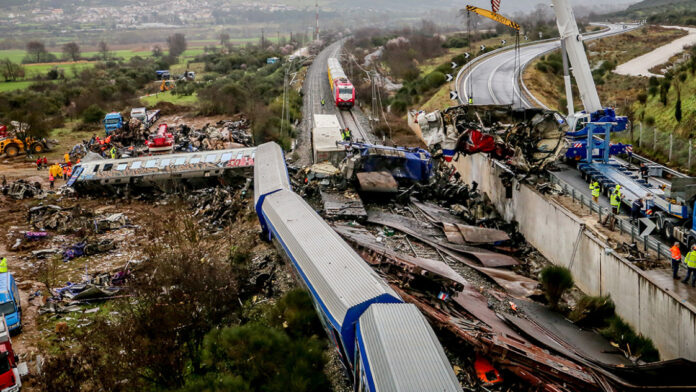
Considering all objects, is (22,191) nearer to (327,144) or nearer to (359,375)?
(327,144)

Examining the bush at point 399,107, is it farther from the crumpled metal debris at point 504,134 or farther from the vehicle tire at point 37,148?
the vehicle tire at point 37,148

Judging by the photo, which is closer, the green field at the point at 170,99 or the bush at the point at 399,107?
the bush at the point at 399,107

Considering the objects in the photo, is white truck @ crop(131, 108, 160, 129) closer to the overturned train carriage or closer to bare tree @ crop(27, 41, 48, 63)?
the overturned train carriage

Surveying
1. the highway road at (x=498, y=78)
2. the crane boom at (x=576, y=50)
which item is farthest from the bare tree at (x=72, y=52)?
the crane boom at (x=576, y=50)

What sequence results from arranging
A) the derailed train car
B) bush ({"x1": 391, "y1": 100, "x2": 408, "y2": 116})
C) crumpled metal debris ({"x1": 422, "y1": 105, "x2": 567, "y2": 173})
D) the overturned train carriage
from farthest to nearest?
1. bush ({"x1": 391, "y1": 100, "x2": 408, "y2": 116})
2. the overturned train carriage
3. crumpled metal debris ({"x1": 422, "y1": 105, "x2": 567, "y2": 173})
4. the derailed train car

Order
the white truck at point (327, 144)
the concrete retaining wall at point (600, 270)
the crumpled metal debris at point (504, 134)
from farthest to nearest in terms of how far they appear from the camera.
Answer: the white truck at point (327, 144), the crumpled metal debris at point (504, 134), the concrete retaining wall at point (600, 270)

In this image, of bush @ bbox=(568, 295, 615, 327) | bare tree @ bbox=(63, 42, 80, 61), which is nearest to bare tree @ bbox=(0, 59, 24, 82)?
bare tree @ bbox=(63, 42, 80, 61)
